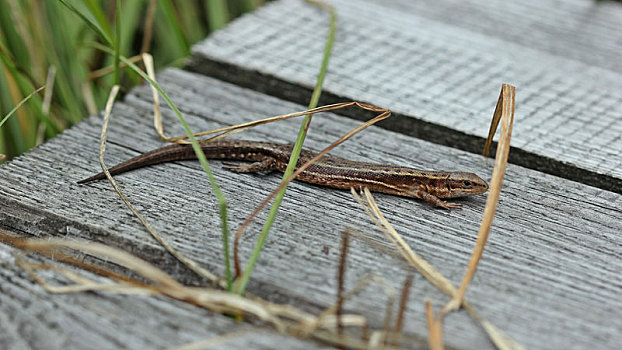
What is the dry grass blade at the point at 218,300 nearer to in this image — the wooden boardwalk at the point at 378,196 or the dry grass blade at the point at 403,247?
the wooden boardwalk at the point at 378,196

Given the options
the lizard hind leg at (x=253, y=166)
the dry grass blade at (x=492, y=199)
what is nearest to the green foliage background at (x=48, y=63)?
the lizard hind leg at (x=253, y=166)

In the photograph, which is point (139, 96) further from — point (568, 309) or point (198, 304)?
point (568, 309)

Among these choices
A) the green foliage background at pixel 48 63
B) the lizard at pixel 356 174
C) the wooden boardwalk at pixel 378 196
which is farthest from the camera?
the green foliage background at pixel 48 63

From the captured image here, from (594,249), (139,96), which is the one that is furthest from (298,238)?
(139,96)

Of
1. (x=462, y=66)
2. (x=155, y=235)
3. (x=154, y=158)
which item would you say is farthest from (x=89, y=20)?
(x=462, y=66)

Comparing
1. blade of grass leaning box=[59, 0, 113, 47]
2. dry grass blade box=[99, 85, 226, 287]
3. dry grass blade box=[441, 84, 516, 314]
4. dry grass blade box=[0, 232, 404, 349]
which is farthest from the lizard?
dry grass blade box=[0, 232, 404, 349]
